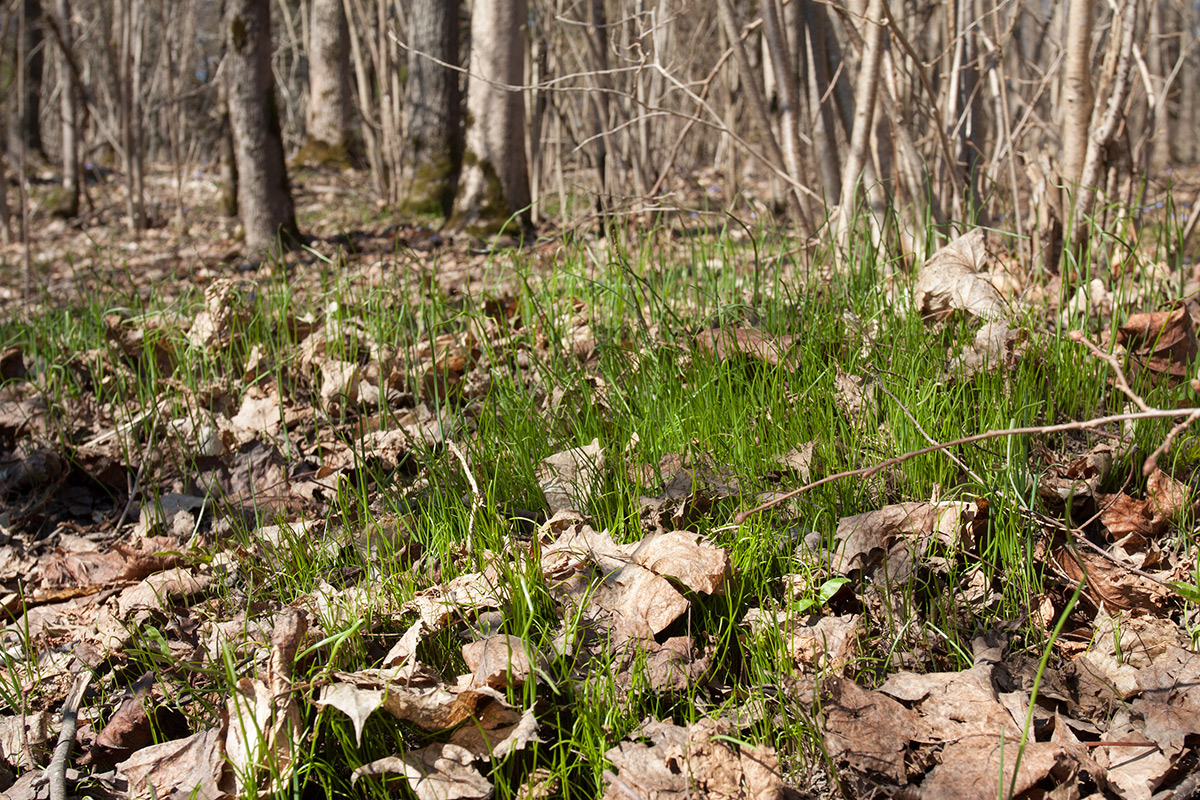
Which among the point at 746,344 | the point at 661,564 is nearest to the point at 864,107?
the point at 746,344

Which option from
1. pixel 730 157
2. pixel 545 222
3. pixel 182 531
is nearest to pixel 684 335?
pixel 182 531

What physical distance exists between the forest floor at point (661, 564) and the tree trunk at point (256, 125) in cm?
361

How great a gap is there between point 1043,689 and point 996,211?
3.10 m

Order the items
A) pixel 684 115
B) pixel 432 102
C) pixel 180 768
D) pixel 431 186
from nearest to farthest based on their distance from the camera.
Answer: pixel 180 768
pixel 684 115
pixel 431 186
pixel 432 102

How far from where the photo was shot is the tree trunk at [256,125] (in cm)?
586

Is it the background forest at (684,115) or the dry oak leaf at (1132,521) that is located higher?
the background forest at (684,115)

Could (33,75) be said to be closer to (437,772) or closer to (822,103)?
(822,103)

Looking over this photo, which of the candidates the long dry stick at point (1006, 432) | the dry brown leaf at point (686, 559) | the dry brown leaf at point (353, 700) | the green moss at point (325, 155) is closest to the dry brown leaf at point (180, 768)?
the dry brown leaf at point (353, 700)

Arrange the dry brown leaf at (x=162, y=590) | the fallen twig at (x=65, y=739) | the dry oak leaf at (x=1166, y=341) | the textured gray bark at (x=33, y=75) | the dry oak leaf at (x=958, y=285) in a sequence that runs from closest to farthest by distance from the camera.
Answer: the fallen twig at (x=65, y=739) → the dry brown leaf at (x=162, y=590) → the dry oak leaf at (x=1166, y=341) → the dry oak leaf at (x=958, y=285) → the textured gray bark at (x=33, y=75)

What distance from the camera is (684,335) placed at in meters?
2.51

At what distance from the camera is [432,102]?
8.35 m

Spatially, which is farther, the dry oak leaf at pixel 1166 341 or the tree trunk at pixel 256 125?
the tree trunk at pixel 256 125

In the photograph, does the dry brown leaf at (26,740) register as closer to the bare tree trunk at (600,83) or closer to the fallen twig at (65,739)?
the fallen twig at (65,739)

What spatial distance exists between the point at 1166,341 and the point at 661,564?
1450 mm
